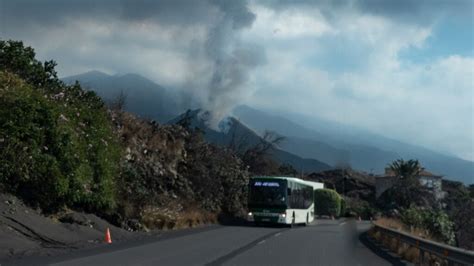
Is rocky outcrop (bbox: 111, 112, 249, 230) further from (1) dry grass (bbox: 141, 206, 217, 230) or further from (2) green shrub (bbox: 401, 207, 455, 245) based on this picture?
(2) green shrub (bbox: 401, 207, 455, 245)

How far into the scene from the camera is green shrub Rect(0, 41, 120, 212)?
Result: 70.6 ft

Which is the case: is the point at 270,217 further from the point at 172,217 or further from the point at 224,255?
the point at 224,255

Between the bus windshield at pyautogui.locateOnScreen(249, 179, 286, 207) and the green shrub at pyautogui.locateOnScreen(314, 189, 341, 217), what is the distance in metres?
39.5

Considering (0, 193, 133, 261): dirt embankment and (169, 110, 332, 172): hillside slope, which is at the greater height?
(169, 110, 332, 172): hillside slope

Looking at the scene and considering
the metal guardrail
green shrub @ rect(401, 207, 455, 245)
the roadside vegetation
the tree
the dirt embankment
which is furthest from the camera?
the tree

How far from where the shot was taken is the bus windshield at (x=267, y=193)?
41.3 metres

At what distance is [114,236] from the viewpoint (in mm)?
24375

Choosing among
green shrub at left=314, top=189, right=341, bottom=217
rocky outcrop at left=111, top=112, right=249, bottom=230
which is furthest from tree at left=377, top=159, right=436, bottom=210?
rocky outcrop at left=111, top=112, right=249, bottom=230

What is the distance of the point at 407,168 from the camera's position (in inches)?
4107

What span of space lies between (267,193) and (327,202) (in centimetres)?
4017

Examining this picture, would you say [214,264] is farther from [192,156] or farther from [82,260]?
[192,156]

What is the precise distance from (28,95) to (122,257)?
8.72m

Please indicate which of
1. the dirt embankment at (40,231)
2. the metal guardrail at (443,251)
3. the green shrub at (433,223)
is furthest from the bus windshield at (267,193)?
the metal guardrail at (443,251)

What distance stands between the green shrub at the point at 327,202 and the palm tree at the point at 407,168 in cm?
2567
